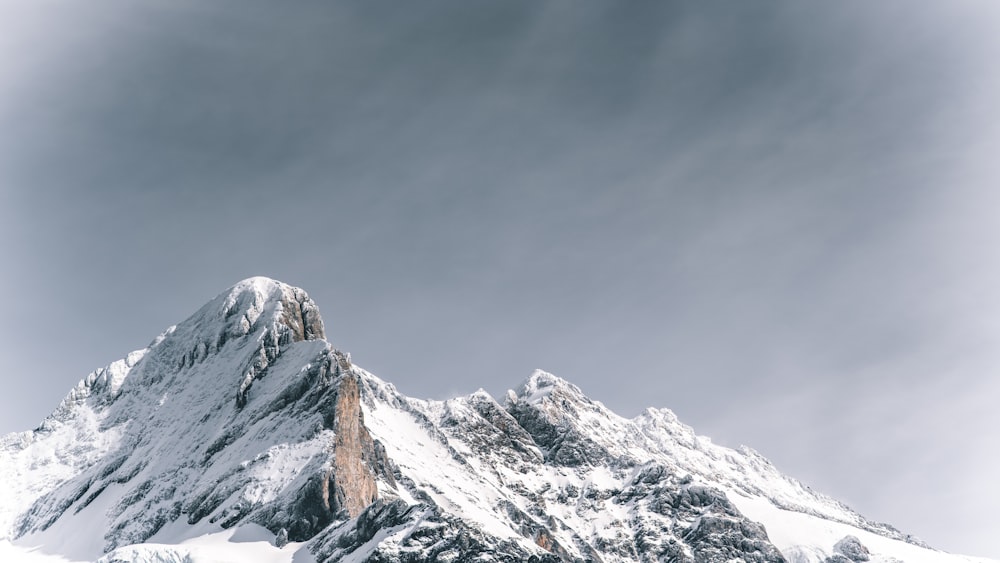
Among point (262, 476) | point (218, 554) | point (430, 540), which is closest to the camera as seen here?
point (430, 540)

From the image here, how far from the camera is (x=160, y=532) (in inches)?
7761

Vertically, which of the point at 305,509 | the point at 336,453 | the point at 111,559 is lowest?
the point at 111,559

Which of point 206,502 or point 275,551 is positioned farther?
point 206,502

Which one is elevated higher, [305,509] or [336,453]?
[336,453]

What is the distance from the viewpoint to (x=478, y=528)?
168750mm

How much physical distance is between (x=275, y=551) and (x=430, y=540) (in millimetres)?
34667

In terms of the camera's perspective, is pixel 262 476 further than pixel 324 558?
Yes

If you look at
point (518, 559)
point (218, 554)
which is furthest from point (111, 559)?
point (518, 559)

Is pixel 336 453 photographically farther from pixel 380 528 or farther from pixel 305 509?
pixel 380 528

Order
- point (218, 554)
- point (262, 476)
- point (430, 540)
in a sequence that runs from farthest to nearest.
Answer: point (262, 476) → point (218, 554) → point (430, 540)

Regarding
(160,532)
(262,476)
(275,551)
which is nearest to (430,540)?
(275,551)

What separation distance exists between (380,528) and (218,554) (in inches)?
1282

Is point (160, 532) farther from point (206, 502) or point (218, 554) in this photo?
point (218, 554)

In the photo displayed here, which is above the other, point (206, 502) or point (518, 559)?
point (206, 502)
